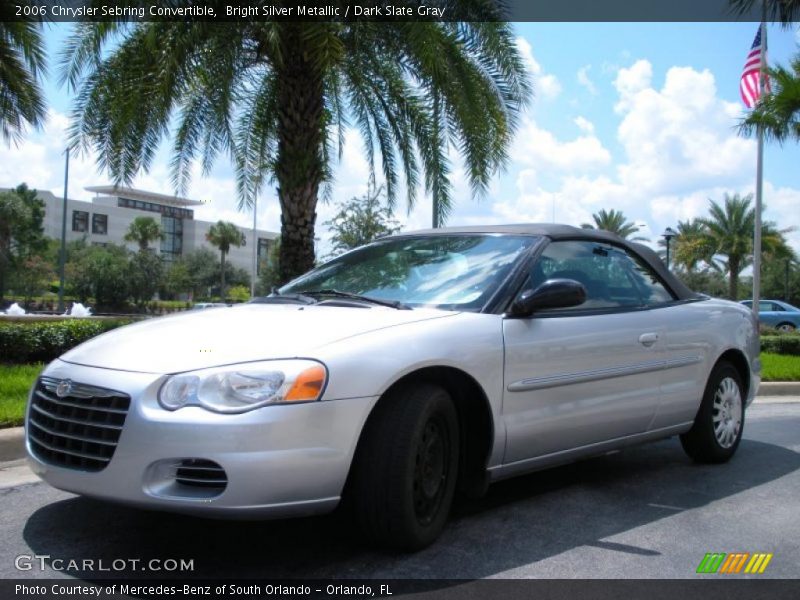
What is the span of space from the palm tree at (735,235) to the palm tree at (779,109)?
22.2 metres

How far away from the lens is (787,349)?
17.1 m

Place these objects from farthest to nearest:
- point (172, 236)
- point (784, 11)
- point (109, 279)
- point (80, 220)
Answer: point (172, 236) → point (80, 220) → point (109, 279) → point (784, 11)

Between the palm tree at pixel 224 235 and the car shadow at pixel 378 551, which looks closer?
the car shadow at pixel 378 551

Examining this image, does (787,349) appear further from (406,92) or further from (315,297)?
(315,297)

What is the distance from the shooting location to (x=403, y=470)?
3.25 metres

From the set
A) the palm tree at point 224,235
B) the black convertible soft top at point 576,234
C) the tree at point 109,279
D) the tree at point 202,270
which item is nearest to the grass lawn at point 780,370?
the black convertible soft top at point 576,234

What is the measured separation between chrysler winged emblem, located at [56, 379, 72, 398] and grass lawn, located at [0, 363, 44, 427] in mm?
2663

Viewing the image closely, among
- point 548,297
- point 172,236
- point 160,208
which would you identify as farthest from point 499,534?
point 160,208

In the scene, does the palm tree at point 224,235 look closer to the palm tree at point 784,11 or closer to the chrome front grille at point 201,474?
the palm tree at point 784,11

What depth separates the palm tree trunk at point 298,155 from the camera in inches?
405

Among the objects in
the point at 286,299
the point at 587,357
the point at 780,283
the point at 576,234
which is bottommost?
the point at 587,357

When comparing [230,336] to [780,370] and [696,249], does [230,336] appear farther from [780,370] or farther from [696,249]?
[696,249]

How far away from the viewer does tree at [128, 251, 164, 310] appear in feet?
215

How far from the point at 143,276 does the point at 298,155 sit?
58.9 meters
